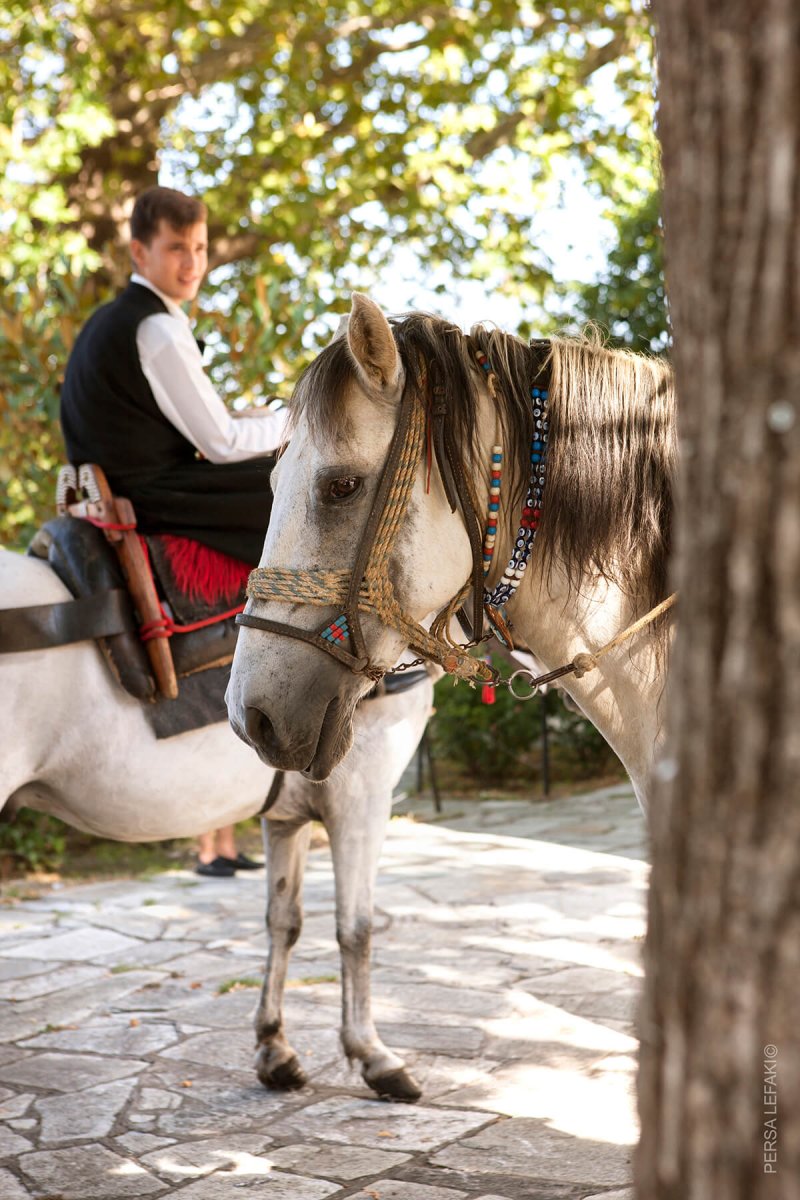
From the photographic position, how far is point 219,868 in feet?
22.7

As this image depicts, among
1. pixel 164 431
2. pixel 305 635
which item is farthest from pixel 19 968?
pixel 305 635

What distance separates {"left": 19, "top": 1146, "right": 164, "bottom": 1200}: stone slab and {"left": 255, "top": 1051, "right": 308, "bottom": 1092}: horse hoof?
572 millimetres

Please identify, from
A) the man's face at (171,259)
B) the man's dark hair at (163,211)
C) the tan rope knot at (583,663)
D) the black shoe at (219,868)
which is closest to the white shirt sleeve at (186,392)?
the man's face at (171,259)

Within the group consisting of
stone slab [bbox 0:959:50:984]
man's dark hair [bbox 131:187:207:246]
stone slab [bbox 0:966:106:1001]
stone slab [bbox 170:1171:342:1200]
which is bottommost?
stone slab [bbox 0:959:50:984]

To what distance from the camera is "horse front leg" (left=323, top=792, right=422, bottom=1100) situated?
11.2 feet

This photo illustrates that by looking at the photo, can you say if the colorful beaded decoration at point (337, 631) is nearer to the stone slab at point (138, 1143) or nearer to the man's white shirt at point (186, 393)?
the man's white shirt at point (186, 393)

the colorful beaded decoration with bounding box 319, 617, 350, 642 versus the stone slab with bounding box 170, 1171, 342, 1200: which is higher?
the colorful beaded decoration with bounding box 319, 617, 350, 642

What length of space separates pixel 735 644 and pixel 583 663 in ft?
3.86

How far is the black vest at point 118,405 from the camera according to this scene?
3.33 metres

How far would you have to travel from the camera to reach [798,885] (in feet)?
2.88

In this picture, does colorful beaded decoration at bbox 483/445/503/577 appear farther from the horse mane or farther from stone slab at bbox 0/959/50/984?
stone slab at bbox 0/959/50/984

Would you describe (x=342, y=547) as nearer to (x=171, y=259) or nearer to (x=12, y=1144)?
(x=171, y=259)

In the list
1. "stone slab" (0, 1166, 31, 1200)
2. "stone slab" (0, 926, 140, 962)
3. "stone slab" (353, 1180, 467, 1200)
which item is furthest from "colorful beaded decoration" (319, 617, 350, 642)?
"stone slab" (0, 926, 140, 962)

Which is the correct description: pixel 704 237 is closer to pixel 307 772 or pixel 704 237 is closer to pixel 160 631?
pixel 307 772
